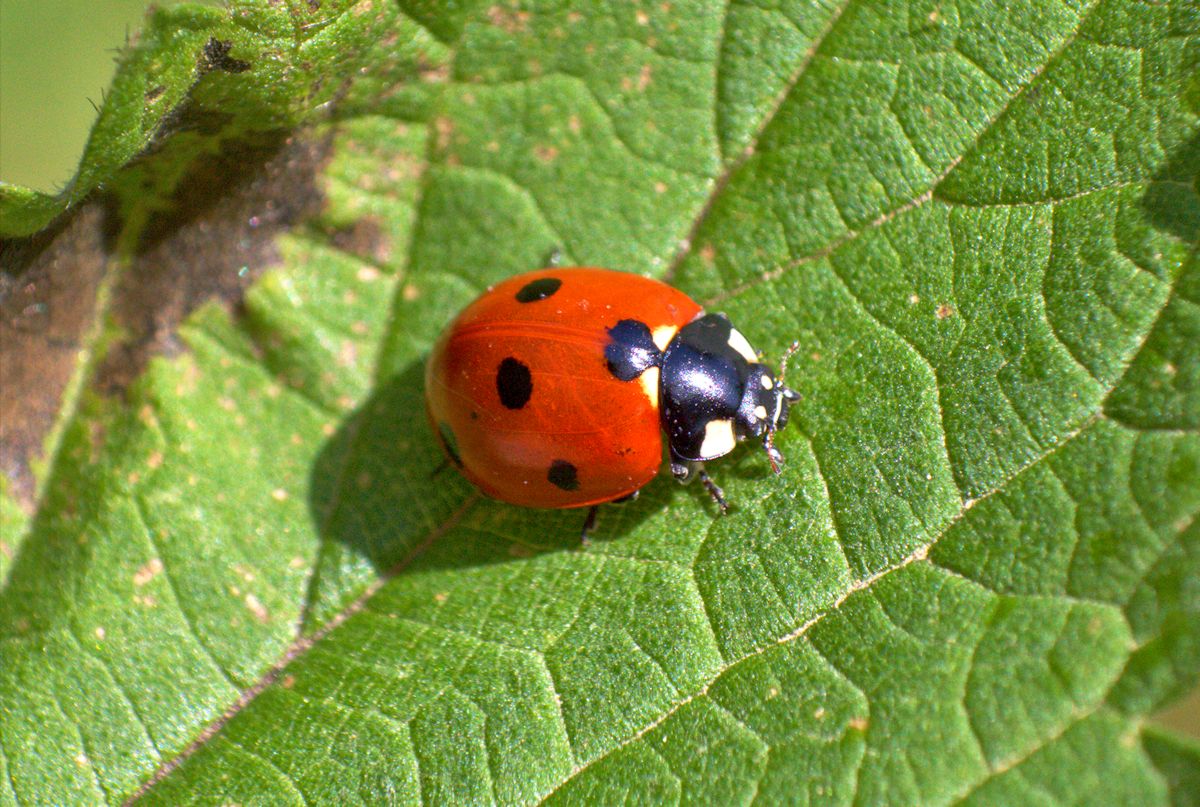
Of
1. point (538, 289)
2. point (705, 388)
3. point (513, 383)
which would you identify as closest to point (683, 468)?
point (705, 388)

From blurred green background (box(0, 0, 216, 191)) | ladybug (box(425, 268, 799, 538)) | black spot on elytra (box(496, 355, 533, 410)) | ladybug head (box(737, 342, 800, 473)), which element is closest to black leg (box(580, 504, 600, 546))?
ladybug (box(425, 268, 799, 538))

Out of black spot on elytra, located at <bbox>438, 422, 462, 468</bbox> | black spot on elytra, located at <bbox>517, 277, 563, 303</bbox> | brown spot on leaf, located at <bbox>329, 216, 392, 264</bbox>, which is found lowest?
black spot on elytra, located at <bbox>438, 422, 462, 468</bbox>

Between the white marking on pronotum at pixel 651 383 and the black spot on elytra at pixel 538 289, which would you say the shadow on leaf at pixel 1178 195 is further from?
the black spot on elytra at pixel 538 289

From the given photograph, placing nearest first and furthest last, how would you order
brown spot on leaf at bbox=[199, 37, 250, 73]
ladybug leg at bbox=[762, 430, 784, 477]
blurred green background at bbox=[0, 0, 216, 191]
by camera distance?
brown spot on leaf at bbox=[199, 37, 250, 73]
ladybug leg at bbox=[762, 430, 784, 477]
blurred green background at bbox=[0, 0, 216, 191]

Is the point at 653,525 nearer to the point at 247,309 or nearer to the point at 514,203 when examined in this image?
the point at 514,203

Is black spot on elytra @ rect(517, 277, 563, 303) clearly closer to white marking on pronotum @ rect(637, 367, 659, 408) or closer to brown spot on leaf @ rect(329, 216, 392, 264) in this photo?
white marking on pronotum @ rect(637, 367, 659, 408)

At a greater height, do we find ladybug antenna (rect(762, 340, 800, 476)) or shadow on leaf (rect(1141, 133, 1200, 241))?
shadow on leaf (rect(1141, 133, 1200, 241))

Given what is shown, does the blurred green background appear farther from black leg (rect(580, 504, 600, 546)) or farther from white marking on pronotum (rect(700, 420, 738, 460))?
white marking on pronotum (rect(700, 420, 738, 460))

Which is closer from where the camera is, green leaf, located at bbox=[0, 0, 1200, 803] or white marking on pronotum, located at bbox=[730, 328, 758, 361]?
green leaf, located at bbox=[0, 0, 1200, 803]

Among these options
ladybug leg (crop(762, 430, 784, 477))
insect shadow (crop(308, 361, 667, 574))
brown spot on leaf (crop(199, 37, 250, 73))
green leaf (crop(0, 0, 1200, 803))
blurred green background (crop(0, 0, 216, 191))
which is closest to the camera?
green leaf (crop(0, 0, 1200, 803))
